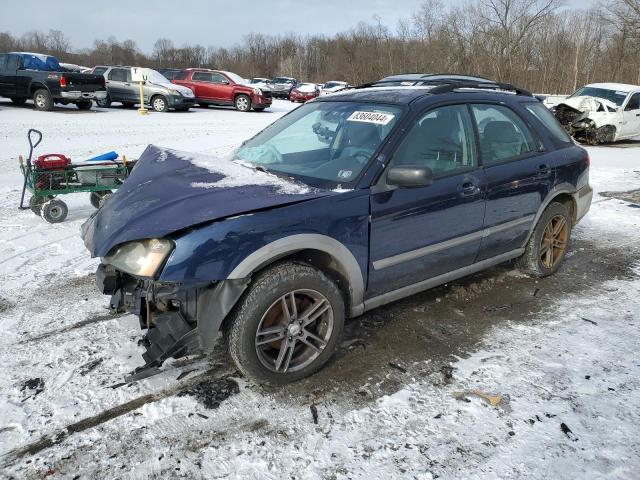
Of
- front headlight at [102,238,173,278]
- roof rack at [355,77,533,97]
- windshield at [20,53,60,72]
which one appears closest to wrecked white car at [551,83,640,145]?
roof rack at [355,77,533,97]

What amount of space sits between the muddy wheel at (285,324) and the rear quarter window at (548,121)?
2781mm

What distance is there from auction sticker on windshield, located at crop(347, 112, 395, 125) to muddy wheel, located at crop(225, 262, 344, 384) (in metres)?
1.21

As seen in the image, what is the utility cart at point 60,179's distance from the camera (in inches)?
237

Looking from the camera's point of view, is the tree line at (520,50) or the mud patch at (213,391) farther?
the tree line at (520,50)

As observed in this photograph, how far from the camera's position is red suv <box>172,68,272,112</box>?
71.8ft

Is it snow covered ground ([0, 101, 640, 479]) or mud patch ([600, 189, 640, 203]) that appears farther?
mud patch ([600, 189, 640, 203])

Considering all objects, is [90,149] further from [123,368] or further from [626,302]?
[626,302]

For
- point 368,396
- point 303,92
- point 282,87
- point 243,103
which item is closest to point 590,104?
point 243,103

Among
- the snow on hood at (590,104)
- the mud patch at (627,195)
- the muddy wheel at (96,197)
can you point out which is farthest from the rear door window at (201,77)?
the mud patch at (627,195)

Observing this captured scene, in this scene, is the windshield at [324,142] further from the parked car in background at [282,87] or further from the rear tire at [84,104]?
the parked car in background at [282,87]

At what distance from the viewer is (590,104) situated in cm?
1505

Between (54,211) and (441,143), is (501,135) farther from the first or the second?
(54,211)

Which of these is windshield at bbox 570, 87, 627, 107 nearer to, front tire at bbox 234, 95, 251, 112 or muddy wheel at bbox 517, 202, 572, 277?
muddy wheel at bbox 517, 202, 572, 277

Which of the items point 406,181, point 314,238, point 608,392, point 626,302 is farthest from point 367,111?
point 626,302
